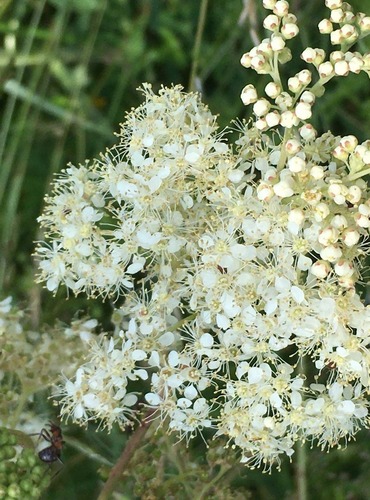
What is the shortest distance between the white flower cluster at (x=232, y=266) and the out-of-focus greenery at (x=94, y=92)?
96cm

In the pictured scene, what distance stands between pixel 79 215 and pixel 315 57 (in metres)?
0.61

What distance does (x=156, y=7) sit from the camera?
2938 millimetres

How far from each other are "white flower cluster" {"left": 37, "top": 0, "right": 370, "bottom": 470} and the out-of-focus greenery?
96cm

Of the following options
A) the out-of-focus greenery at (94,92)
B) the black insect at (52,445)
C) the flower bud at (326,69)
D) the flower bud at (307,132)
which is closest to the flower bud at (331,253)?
the flower bud at (307,132)

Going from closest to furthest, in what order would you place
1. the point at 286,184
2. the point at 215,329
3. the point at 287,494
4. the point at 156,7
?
the point at 286,184 → the point at 215,329 → the point at 287,494 → the point at 156,7

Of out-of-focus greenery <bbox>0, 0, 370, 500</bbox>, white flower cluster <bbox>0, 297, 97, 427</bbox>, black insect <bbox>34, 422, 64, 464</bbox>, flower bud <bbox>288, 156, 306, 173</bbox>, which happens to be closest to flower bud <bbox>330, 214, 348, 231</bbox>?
flower bud <bbox>288, 156, 306, 173</bbox>

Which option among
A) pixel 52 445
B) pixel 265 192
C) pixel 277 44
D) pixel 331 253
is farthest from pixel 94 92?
pixel 331 253

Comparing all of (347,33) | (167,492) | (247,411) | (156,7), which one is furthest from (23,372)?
(156,7)

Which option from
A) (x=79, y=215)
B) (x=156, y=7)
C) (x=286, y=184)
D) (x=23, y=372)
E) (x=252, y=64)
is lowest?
(x=23, y=372)

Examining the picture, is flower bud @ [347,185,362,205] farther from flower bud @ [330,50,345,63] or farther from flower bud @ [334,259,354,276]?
flower bud @ [330,50,345,63]

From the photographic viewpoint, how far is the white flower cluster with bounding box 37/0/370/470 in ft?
5.01

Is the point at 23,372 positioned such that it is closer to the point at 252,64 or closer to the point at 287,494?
the point at 252,64

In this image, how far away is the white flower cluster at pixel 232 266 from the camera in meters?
1.53

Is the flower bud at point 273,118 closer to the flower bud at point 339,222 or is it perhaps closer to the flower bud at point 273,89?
the flower bud at point 273,89
